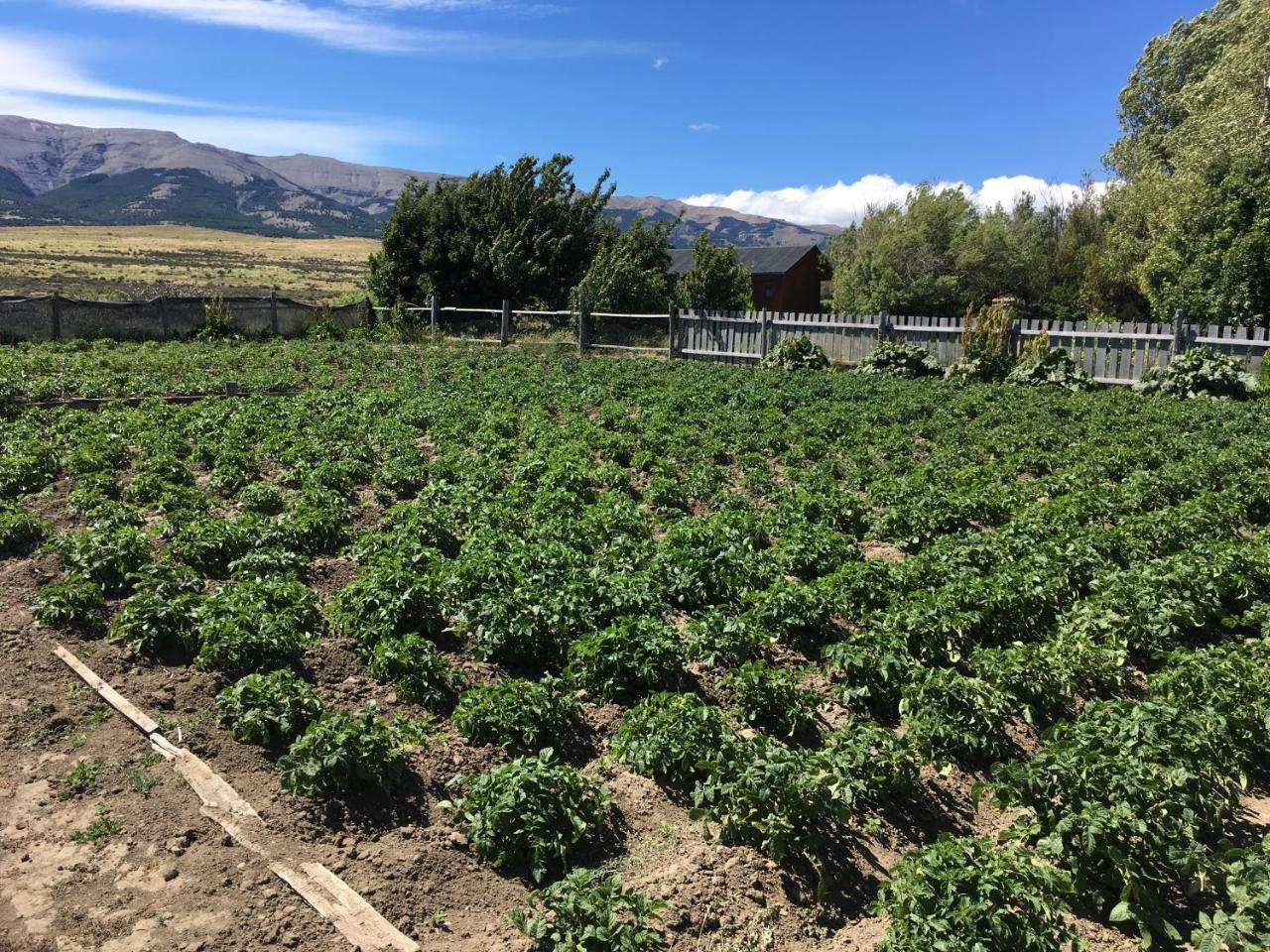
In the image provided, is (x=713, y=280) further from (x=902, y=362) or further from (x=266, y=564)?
(x=266, y=564)

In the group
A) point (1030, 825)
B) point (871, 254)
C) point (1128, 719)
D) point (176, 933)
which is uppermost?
point (871, 254)

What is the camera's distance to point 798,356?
870 inches

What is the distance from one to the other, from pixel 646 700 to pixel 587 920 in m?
1.61

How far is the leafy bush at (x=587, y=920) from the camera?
340 centimetres

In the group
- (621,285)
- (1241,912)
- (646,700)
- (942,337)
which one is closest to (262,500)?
(646,700)

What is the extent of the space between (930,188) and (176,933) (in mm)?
44968

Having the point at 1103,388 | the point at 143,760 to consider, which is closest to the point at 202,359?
the point at 143,760

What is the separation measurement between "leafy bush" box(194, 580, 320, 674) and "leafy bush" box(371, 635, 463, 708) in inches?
25.6

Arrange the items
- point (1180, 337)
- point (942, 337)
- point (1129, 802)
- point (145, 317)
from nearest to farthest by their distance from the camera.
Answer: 1. point (1129, 802)
2. point (1180, 337)
3. point (942, 337)
4. point (145, 317)

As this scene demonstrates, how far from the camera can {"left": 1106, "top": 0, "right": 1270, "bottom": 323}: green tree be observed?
26.9m

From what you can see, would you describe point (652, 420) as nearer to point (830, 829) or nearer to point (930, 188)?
point (830, 829)

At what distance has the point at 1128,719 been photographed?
14.5 ft

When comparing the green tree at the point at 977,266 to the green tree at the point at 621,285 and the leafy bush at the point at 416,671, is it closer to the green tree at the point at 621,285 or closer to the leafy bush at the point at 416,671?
the green tree at the point at 621,285

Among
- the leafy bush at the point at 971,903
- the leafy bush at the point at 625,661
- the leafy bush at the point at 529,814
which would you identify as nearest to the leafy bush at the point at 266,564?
the leafy bush at the point at 625,661
